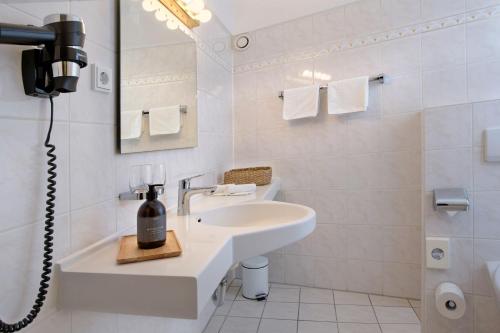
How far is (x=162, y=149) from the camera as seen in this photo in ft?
4.30

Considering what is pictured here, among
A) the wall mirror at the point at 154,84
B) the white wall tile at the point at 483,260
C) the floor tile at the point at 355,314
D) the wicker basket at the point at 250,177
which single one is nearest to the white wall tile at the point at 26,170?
the wall mirror at the point at 154,84

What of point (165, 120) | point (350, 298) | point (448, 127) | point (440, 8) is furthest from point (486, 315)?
point (165, 120)

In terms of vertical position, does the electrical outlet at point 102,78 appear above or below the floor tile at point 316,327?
above

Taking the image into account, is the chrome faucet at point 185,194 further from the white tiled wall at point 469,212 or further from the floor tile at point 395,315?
the floor tile at point 395,315

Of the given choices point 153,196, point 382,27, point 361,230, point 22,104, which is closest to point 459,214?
point 361,230

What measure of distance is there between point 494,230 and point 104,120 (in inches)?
76.8

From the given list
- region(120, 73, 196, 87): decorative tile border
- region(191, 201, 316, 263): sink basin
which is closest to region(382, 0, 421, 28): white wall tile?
region(120, 73, 196, 87): decorative tile border

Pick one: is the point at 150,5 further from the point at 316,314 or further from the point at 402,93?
the point at 316,314

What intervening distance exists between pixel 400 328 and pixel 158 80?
1941 mm

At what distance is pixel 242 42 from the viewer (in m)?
2.31

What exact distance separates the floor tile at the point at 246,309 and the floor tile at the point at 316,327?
0.29m

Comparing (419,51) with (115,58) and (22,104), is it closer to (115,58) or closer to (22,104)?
(115,58)

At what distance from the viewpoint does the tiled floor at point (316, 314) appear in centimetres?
166

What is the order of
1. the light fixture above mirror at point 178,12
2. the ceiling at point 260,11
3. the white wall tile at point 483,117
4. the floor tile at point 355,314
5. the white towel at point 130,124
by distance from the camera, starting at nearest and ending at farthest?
the white towel at point 130,124 → the light fixture above mirror at point 178,12 → the white wall tile at point 483,117 → the floor tile at point 355,314 → the ceiling at point 260,11
